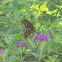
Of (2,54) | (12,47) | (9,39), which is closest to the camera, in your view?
(2,54)

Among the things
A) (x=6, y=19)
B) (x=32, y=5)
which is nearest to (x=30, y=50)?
(x=6, y=19)

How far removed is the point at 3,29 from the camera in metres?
2.34

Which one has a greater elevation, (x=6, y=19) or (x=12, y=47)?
(x=6, y=19)

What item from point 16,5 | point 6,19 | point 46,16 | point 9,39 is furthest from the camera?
point 46,16

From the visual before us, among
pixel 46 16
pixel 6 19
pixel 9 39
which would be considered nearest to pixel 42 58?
pixel 9 39

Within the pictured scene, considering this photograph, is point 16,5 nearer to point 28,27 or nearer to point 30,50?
point 28,27

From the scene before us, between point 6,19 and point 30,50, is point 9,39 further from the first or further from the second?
point 6,19

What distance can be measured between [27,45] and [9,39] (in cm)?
22

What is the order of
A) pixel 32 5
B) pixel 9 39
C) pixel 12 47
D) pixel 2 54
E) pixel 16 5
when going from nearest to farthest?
pixel 2 54 → pixel 12 47 → pixel 9 39 → pixel 16 5 → pixel 32 5

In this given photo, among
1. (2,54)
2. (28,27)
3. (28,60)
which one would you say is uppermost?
(28,27)

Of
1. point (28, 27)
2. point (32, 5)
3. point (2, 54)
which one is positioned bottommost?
point (2, 54)

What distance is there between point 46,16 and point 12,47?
183 centimetres

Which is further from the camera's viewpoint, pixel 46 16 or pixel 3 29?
pixel 46 16

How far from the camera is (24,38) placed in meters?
1.82
